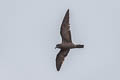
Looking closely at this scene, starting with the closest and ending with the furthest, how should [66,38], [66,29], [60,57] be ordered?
[66,29], [66,38], [60,57]

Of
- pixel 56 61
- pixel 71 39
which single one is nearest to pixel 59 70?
pixel 56 61

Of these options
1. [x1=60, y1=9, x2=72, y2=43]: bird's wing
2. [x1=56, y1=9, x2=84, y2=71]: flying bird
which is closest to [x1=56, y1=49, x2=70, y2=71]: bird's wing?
[x1=56, y1=9, x2=84, y2=71]: flying bird

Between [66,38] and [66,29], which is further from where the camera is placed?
[66,38]

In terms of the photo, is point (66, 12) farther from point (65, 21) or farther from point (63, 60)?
point (63, 60)

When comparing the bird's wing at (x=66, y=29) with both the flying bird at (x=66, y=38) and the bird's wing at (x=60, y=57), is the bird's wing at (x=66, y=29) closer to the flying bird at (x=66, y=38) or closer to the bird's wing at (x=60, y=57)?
the flying bird at (x=66, y=38)

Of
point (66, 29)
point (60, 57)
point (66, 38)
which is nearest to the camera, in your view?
point (66, 29)

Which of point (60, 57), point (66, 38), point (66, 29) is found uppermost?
point (66, 29)

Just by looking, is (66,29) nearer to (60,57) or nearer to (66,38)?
(66,38)

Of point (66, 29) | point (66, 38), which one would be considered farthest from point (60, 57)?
point (66, 29)

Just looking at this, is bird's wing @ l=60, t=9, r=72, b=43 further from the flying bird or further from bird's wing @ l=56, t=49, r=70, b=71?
bird's wing @ l=56, t=49, r=70, b=71

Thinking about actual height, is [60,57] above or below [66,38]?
below

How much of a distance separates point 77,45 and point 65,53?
7.04 ft

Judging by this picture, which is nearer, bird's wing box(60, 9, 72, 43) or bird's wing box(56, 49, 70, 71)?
bird's wing box(60, 9, 72, 43)

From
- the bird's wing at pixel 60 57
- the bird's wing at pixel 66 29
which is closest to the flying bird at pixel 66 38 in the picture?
the bird's wing at pixel 66 29
